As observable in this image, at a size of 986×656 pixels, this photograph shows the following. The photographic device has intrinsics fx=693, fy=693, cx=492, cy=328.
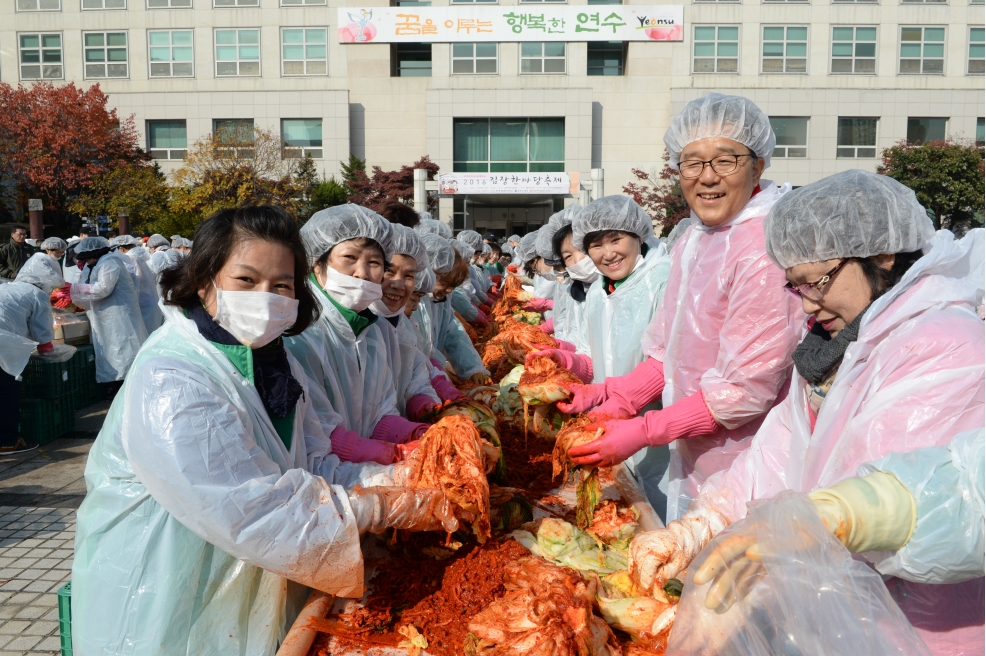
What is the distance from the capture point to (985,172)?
2525cm

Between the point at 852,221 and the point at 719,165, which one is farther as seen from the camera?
the point at 719,165

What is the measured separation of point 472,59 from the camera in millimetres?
30422

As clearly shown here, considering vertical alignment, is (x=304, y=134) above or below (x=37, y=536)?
above

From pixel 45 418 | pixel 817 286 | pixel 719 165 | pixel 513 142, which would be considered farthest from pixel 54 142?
pixel 817 286

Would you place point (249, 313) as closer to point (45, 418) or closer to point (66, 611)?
point (66, 611)

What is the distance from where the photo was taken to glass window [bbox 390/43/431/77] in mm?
31281

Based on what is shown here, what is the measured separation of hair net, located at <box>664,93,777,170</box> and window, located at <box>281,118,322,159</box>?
2980 centimetres

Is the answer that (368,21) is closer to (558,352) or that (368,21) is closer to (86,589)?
(558,352)

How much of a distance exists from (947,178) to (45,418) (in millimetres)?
28307

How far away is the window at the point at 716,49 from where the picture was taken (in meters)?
30.0

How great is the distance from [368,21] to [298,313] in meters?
27.0

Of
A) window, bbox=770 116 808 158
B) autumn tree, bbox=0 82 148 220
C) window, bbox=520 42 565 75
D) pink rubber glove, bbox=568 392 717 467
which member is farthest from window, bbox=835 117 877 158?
pink rubber glove, bbox=568 392 717 467

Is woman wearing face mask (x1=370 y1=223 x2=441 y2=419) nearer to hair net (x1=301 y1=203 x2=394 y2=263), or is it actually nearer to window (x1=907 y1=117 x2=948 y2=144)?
hair net (x1=301 y1=203 x2=394 y2=263)

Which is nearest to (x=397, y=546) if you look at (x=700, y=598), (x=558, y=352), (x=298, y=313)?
(x=298, y=313)
